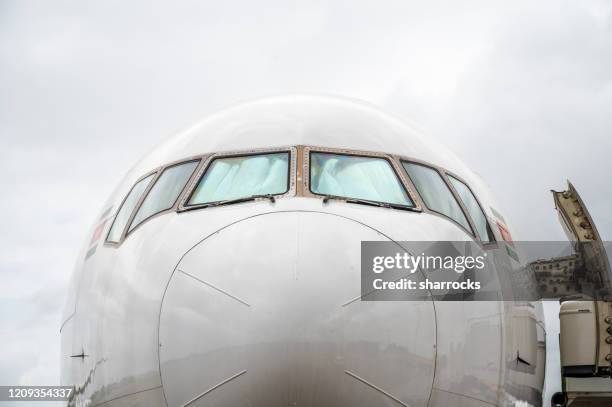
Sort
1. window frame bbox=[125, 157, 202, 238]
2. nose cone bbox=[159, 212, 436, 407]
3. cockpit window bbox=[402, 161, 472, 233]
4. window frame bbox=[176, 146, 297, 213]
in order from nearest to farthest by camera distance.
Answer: nose cone bbox=[159, 212, 436, 407] < window frame bbox=[176, 146, 297, 213] < window frame bbox=[125, 157, 202, 238] < cockpit window bbox=[402, 161, 472, 233]

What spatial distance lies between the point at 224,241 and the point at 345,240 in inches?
32.9

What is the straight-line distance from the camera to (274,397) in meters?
6.03

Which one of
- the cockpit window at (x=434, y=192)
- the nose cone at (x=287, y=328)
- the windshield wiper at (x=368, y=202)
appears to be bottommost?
the nose cone at (x=287, y=328)

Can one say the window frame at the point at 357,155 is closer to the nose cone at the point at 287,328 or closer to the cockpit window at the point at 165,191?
the nose cone at the point at 287,328

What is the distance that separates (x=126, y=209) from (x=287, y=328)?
277 centimetres

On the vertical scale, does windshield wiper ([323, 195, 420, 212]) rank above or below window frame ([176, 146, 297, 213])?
below

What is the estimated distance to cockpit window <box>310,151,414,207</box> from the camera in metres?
7.23

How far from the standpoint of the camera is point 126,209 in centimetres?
820

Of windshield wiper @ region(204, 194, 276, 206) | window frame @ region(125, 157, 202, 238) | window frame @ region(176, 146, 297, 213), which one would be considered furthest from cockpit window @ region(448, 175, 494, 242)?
window frame @ region(125, 157, 202, 238)

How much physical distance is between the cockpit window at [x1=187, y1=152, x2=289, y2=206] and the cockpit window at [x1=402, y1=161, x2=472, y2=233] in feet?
3.56

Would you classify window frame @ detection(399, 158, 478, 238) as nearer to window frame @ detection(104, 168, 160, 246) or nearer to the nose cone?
the nose cone

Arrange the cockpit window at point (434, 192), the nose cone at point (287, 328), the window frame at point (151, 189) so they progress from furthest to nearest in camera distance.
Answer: the cockpit window at point (434, 192) < the window frame at point (151, 189) < the nose cone at point (287, 328)

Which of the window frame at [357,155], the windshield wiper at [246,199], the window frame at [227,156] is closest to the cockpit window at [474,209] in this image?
the window frame at [357,155]

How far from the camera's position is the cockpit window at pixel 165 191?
7.56 meters
